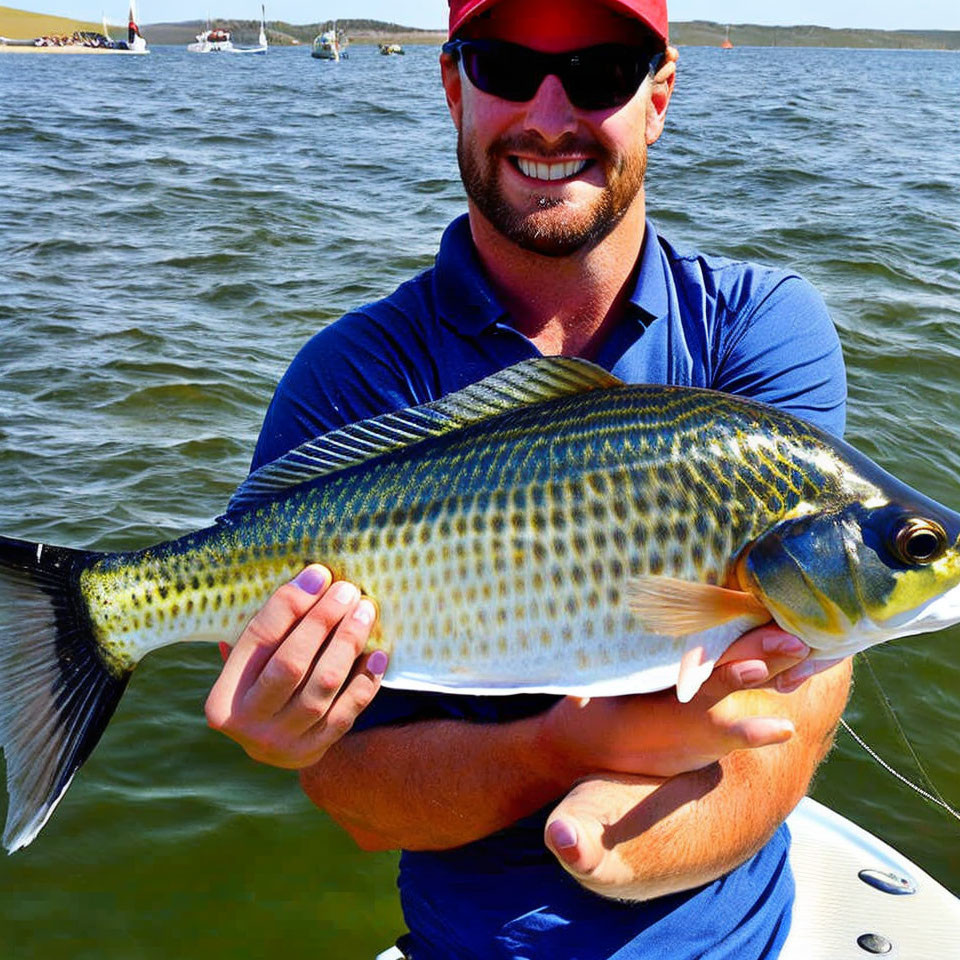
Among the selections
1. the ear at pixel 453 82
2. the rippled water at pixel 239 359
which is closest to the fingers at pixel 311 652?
the ear at pixel 453 82

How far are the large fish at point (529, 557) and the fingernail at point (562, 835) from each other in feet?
0.96

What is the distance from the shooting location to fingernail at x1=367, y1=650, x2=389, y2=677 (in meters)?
2.42

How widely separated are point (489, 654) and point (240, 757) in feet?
12.2

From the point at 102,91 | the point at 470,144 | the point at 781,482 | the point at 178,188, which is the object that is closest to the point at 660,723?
the point at 781,482

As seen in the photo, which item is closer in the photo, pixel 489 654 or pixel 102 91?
pixel 489 654

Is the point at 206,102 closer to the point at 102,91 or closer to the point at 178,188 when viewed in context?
the point at 102,91

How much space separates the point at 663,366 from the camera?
3072mm

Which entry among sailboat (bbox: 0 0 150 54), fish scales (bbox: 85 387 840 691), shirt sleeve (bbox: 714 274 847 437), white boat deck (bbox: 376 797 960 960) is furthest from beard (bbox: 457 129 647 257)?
sailboat (bbox: 0 0 150 54)

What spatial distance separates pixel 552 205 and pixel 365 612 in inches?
51.8

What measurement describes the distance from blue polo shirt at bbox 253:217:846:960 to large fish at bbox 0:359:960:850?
46cm

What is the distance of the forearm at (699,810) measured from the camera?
2498mm

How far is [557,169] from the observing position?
3.10m

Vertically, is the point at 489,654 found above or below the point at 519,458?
below

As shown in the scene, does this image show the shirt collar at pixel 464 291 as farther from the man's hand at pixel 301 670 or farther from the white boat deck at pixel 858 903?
the white boat deck at pixel 858 903
